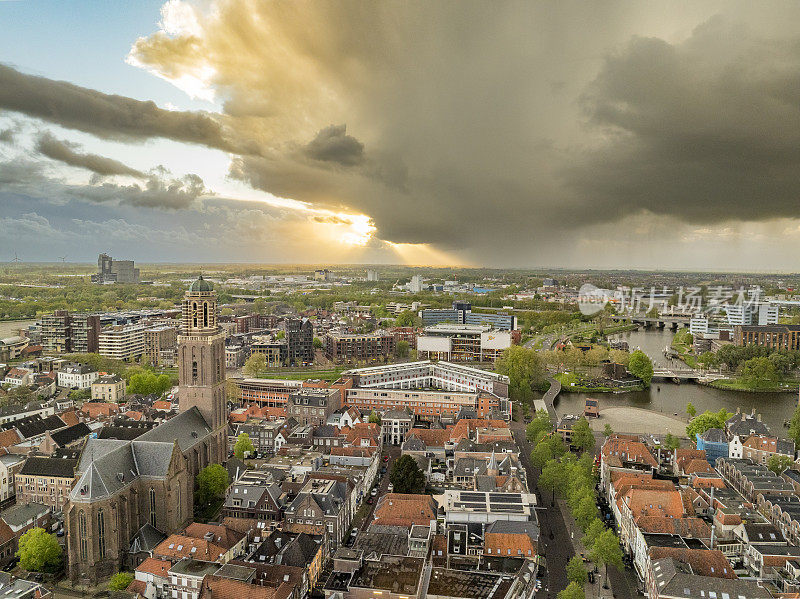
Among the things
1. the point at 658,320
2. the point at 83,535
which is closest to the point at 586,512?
the point at 83,535

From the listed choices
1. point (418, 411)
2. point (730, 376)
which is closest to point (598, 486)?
point (418, 411)

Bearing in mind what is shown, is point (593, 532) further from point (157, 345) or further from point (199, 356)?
point (157, 345)

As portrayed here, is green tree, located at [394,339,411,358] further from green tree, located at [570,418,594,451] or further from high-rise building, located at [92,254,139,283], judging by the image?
high-rise building, located at [92,254,139,283]

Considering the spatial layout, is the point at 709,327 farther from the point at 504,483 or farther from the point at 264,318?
the point at 264,318

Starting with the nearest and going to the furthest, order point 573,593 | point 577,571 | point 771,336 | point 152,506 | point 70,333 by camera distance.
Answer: point 573,593 → point 577,571 → point 152,506 → point 771,336 → point 70,333

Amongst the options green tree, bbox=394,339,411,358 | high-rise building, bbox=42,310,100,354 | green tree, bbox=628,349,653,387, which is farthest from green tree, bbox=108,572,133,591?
high-rise building, bbox=42,310,100,354

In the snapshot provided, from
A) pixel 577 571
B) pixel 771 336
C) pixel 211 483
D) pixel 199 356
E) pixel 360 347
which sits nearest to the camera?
pixel 577 571
